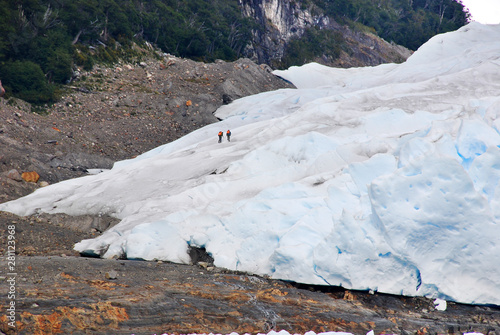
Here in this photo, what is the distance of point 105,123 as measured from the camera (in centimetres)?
2955

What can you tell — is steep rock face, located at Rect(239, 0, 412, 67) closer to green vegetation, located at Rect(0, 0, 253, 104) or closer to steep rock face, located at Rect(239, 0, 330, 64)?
steep rock face, located at Rect(239, 0, 330, 64)

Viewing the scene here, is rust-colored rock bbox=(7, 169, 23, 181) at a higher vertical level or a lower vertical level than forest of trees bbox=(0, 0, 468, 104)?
lower

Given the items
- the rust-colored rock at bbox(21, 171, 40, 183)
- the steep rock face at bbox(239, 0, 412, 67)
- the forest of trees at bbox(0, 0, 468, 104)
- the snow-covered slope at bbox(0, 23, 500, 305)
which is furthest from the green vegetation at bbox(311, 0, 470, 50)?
the rust-colored rock at bbox(21, 171, 40, 183)

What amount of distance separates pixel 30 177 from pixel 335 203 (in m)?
14.3

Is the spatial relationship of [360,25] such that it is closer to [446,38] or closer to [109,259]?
[446,38]

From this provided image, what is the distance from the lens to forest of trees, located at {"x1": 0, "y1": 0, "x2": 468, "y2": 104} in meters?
30.9

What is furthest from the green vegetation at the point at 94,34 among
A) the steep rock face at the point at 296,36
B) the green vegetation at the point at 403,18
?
the green vegetation at the point at 403,18

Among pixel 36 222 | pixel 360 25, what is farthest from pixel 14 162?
pixel 360 25

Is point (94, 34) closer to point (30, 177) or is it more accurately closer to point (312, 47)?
point (30, 177)

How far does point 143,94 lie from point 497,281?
28.6 m

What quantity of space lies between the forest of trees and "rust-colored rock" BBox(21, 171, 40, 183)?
11768 millimetres

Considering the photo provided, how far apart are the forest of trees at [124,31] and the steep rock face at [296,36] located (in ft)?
5.71

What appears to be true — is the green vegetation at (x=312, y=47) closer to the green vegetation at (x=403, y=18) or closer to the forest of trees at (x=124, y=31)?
the forest of trees at (x=124, y=31)

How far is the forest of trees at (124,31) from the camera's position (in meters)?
30.9
